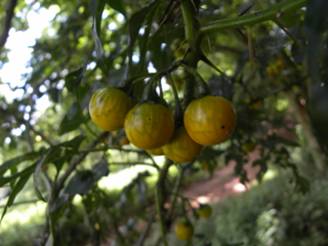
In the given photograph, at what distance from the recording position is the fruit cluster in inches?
26.5

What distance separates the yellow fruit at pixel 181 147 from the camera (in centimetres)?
73

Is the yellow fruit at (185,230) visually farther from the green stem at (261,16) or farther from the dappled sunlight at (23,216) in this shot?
the dappled sunlight at (23,216)

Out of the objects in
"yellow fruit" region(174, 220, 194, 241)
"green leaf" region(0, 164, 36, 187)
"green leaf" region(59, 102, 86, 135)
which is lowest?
"yellow fruit" region(174, 220, 194, 241)

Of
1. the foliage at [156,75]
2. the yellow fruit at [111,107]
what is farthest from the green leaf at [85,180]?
the yellow fruit at [111,107]

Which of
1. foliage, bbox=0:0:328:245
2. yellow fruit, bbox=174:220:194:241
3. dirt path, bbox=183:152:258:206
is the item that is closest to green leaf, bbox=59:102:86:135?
foliage, bbox=0:0:328:245

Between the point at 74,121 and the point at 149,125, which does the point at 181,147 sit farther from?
the point at 74,121

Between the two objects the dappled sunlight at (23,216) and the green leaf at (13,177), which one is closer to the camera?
the green leaf at (13,177)

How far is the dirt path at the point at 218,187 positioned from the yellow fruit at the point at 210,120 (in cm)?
785

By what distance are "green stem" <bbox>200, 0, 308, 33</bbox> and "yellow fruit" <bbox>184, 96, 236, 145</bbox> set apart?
0.11 metres

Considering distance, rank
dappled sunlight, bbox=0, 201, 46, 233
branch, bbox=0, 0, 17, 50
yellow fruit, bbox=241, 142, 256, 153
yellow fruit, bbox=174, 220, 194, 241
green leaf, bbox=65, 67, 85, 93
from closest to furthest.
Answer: green leaf, bbox=65, 67, 85, 93 < yellow fruit, bbox=174, 220, 194, 241 < branch, bbox=0, 0, 17, 50 < yellow fruit, bbox=241, 142, 256, 153 < dappled sunlight, bbox=0, 201, 46, 233

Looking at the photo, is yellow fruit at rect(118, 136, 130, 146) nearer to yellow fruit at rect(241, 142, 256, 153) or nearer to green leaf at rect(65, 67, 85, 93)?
green leaf at rect(65, 67, 85, 93)

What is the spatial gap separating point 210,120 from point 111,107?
0.17 metres

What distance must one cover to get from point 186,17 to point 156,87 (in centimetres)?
13

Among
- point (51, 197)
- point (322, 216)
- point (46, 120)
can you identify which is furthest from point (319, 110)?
point (322, 216)
